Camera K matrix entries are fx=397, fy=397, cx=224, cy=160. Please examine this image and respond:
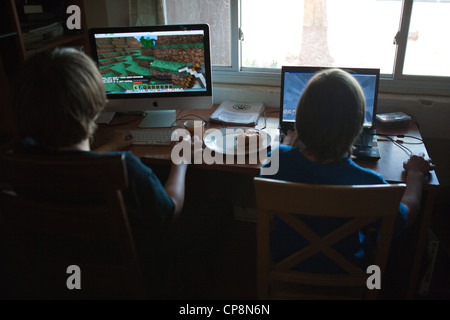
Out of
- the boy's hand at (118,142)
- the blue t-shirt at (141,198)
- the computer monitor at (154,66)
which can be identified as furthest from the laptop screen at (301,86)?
the blue t-shirt at (141,198)

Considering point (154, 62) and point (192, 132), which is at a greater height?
point (154, 62)

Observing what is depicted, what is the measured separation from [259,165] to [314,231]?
518 millimetres

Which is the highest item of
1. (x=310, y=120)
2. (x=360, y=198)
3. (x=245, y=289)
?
(x=310, y=120)

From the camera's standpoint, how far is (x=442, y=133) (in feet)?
6.97

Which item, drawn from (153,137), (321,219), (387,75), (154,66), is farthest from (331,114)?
(387,75)

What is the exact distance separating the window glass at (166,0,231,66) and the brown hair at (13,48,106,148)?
1.26m

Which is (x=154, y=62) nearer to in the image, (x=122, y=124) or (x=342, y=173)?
(x=122, y=124)

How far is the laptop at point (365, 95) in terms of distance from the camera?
173cm

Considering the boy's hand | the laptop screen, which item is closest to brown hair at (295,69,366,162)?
the laptop screen

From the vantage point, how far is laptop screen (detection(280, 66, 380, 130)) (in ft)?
5.89

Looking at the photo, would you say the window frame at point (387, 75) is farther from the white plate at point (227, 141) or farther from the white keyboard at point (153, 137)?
the white keyboard at point (153, 137)

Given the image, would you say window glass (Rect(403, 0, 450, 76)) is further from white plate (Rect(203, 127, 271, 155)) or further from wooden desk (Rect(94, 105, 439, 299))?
white plate (Rect(203, 127, 271, 155))

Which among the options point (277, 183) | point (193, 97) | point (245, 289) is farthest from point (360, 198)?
point (193, 97)

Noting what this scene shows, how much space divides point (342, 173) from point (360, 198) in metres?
0.23
